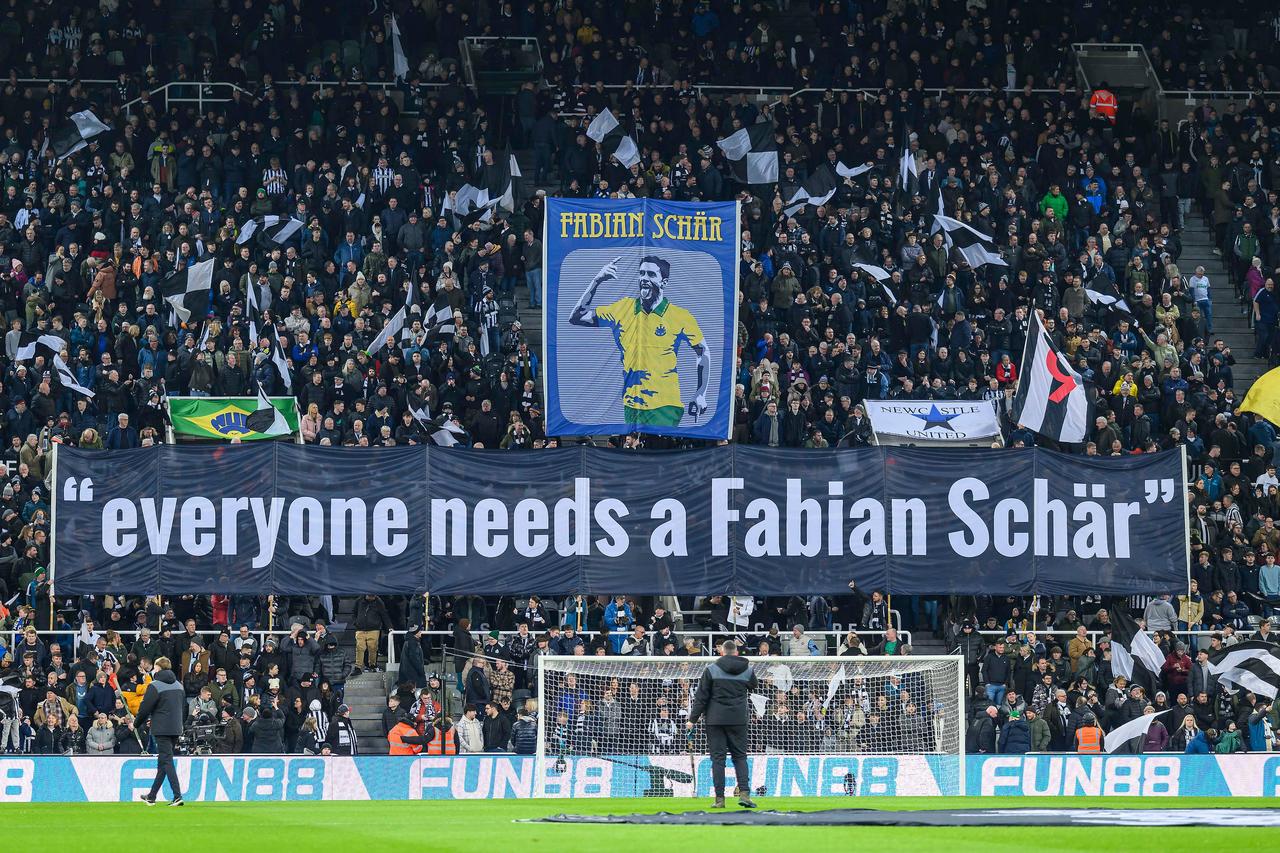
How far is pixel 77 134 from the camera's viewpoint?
132 ft

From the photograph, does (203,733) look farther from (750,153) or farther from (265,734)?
(750,153)

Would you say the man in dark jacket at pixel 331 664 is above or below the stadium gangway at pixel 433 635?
below

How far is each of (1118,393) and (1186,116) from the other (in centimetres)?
1301

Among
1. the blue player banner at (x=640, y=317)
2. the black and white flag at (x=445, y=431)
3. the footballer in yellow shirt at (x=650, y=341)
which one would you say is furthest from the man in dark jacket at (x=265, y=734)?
the footballer in yellow shirt at (x=650, y=341)

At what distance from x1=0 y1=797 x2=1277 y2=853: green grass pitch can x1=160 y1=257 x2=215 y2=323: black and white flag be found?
41.9 ft

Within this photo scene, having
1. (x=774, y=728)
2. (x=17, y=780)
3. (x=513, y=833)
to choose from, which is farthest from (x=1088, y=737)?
(x=17, y=780)

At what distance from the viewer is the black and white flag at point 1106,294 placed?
1486 inches

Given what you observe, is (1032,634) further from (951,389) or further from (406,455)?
(406,455)

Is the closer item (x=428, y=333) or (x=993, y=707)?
(x=993, y=707)

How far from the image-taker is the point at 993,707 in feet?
97.1

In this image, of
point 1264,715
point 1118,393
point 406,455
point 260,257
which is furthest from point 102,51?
point 1264,715

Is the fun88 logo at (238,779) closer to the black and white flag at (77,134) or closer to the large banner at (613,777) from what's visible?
the large banner at (613,777)

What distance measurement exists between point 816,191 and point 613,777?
15.9 metres

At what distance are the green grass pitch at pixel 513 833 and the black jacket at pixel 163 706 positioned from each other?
0.93 meters
